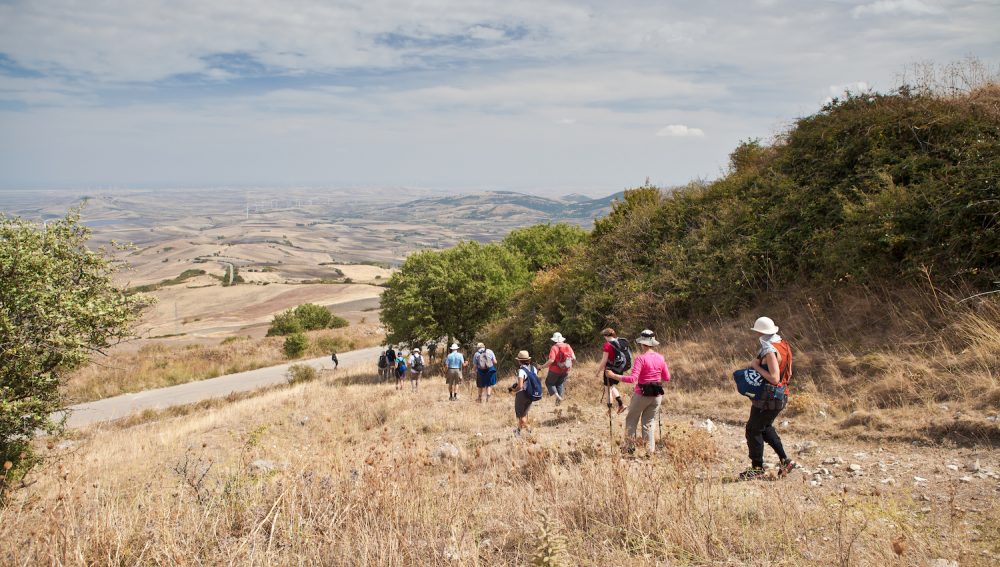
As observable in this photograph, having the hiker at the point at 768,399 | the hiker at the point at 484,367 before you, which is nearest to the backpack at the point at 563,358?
the hiker at the point at 484,367

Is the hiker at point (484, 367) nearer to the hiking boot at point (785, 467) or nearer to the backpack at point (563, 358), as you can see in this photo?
the backpack at point (563, 358)

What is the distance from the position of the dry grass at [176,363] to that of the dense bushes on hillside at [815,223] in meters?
22.3

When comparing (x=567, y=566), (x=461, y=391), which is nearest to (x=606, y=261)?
(x=461, y=391)

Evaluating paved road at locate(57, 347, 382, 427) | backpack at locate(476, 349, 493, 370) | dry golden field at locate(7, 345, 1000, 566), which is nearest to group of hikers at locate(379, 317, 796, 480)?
dry golden field at locate(7, 345, 1000, 566)

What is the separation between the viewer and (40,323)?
816cm

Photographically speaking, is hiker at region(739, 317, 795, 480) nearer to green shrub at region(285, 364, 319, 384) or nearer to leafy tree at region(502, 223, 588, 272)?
green shrub at region(285, 364, 319, 384)

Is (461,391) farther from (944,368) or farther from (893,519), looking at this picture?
(893,519)

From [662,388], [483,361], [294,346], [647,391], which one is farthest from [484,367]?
[294,346]

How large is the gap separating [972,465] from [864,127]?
35.4 ft

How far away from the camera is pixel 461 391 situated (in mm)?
16219

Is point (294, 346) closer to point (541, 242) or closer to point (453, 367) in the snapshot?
point (541, 242)

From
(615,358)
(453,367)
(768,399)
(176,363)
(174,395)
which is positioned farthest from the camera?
(176,363)

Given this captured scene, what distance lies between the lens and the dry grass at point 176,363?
30.0 metres

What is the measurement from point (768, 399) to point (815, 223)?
921 centimetres
